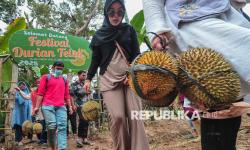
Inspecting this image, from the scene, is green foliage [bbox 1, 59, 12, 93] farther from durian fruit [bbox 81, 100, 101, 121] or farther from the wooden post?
durian fruit [bbox 81, 100, 101, 121]

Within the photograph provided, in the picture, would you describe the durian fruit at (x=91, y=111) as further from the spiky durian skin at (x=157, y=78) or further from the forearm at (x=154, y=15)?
the spiky durian skin at (x=157, y=78)

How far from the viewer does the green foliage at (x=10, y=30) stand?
28.7 feet

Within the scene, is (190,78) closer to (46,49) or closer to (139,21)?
(139,21)

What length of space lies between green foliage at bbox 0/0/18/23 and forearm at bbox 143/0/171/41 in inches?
861

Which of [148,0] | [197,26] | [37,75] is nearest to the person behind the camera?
[197,26]

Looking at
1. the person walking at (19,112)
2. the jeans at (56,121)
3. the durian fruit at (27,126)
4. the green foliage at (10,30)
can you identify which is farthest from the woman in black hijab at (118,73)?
the green foliage at (10,30)

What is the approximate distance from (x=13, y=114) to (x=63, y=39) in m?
2.44

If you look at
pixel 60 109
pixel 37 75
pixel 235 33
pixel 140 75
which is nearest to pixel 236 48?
pixel 235 33

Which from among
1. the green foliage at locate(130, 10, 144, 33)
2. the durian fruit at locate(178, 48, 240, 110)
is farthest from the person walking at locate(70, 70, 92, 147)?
the durian fruit at locate(178, 48, 240, 110)

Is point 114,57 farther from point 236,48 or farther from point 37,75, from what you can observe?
point 37,75

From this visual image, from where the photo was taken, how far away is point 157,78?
130 centimetres

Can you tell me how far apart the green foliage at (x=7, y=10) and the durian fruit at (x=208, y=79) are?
22.3m

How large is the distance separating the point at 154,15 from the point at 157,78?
45 cm

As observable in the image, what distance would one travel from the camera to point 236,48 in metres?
1.34
